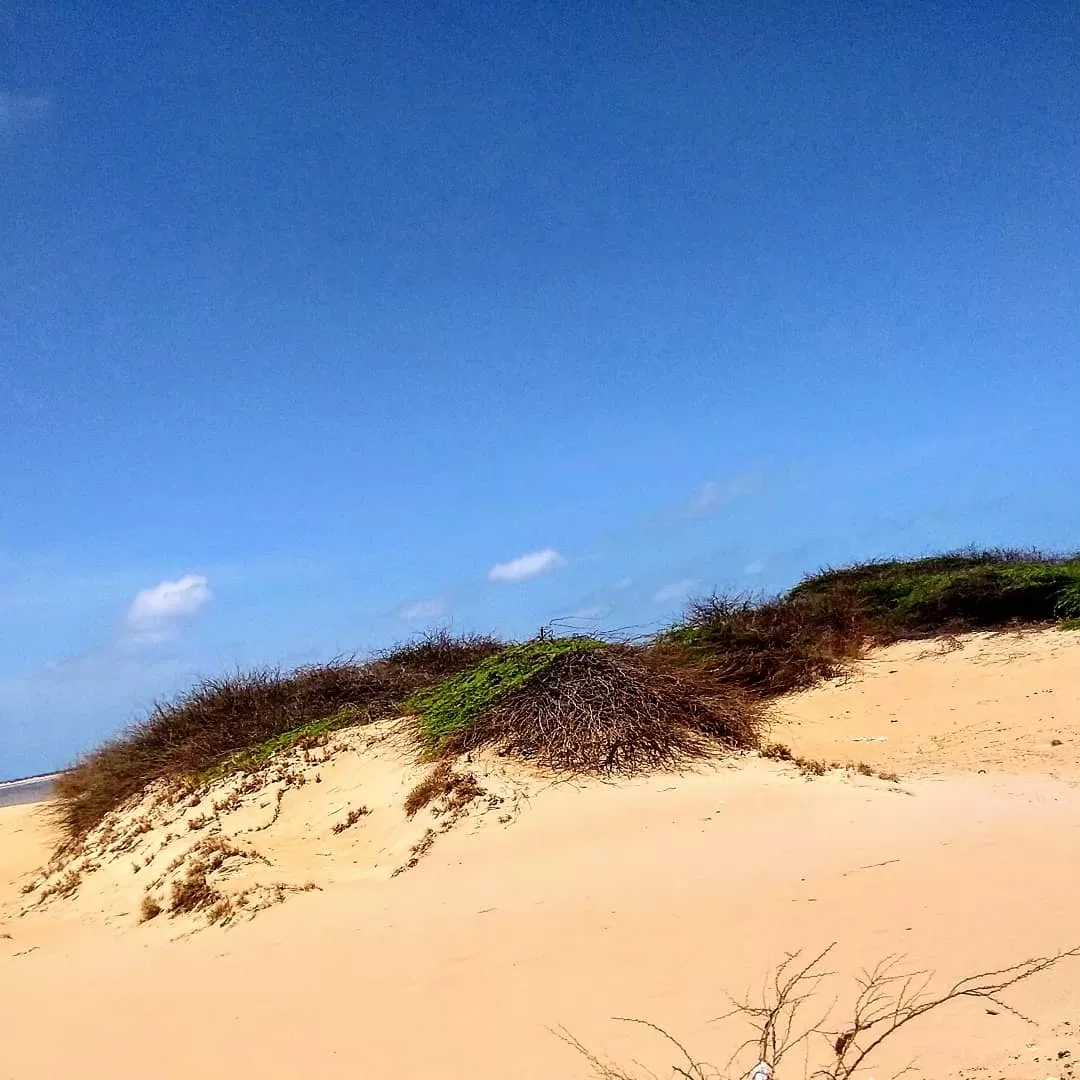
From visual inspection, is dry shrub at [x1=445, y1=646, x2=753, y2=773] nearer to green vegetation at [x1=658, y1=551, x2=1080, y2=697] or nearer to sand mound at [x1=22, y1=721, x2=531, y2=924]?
sand mound at [x1=22, y1=721, x2=531, y2=924]

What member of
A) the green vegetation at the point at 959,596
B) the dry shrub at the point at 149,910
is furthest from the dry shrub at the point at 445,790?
the green vegetation at the point at 959,596

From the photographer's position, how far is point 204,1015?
575 cm

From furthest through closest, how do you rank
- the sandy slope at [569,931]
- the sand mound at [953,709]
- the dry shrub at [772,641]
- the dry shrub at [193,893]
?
the dry shrub at [772,641] < the sand mound at [953,709] < the dry shrub at [193,893] < the sandy slope at [569,931]

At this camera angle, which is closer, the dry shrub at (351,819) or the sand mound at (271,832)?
the sand mound at (271,832)

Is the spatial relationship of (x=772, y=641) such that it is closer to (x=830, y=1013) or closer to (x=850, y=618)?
(x=850, y=618)

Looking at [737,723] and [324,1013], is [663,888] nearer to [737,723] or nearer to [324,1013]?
[324,1013]

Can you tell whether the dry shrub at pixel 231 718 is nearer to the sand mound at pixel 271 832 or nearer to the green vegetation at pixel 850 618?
the sand mound at pixel 271 832

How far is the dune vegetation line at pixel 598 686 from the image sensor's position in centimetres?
1021

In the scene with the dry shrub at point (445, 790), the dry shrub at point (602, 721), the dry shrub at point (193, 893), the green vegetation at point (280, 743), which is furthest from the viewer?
the green vegetation at point (280, 743)

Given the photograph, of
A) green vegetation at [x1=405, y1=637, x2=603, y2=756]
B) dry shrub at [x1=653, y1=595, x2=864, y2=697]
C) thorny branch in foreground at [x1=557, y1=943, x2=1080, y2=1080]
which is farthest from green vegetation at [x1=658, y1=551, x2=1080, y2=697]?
thorny branch in foreground at [x1=557, y1=943, x2=1080, y2=1080]

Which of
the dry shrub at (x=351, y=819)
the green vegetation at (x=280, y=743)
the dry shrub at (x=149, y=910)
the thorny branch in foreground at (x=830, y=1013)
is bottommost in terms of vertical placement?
the thorny branch in foreground at (x=830, y=1013)

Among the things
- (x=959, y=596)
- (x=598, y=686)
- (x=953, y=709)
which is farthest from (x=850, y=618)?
(x=598, y=686)

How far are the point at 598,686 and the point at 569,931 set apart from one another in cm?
463

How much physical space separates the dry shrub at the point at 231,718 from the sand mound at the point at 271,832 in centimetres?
78
